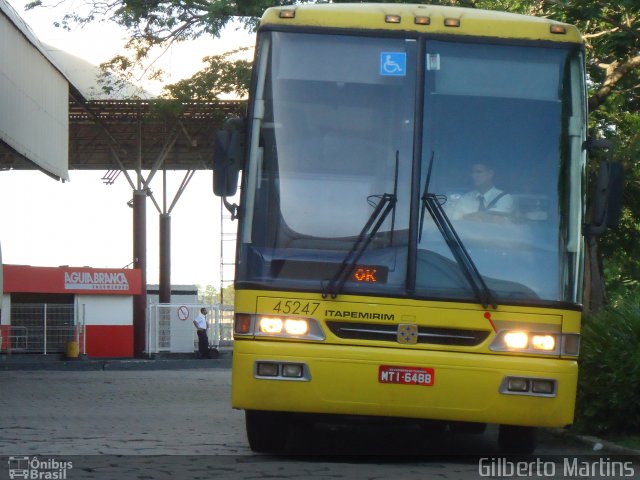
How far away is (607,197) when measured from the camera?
957 centimetres

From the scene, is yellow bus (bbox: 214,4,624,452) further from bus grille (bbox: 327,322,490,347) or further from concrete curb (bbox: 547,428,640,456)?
concrete curb (bbox: 547,428,640,456)

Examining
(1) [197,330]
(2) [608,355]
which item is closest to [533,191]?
(2) [608,355]

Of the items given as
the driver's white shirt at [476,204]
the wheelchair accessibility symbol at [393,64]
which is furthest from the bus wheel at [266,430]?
the wheelchair accessibility symbol at [393,64]

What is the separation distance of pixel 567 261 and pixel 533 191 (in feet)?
1.91

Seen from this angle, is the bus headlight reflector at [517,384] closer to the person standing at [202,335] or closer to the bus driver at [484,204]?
the bus driver at [484,204]

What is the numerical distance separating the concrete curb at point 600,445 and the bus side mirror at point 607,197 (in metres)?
2.22

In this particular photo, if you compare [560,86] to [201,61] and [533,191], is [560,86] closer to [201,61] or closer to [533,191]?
[533,191]

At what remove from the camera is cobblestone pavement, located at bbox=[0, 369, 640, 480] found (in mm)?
9211

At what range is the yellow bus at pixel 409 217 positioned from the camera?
9.32 metres

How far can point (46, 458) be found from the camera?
384 inches

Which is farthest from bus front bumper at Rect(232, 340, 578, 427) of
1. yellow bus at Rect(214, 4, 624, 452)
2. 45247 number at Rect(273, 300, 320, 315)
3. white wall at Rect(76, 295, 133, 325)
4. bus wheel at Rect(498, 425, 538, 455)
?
white wall at Rect(76, 295, 133, 325)

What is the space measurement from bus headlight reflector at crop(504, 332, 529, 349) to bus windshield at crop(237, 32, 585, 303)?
24 cm

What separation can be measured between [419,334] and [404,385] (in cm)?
38

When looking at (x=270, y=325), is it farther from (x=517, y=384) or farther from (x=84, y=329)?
(x=84, y=329)
